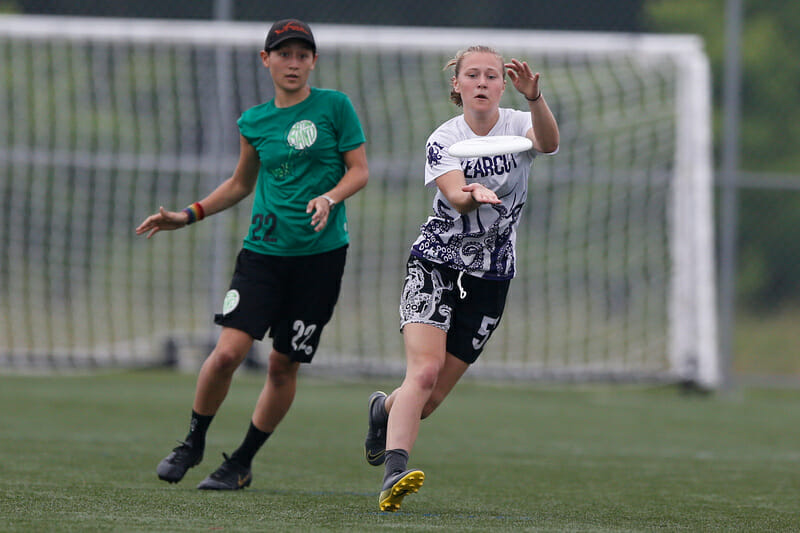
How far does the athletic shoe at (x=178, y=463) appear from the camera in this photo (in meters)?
5.55

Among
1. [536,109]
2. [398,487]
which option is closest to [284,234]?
[536,109]

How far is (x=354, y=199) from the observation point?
45.4 ft

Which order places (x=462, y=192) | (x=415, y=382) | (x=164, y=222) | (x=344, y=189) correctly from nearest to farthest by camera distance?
1. (x=462, y=192)
2. (x=415, y=382)
3. (x=344, y=189)
4. (x=164, y=222)

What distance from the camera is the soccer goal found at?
1313 cm

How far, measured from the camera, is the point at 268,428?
5.88m

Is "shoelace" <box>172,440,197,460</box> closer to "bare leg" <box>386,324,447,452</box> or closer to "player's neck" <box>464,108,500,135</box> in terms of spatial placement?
"bare leg" <box>386,324,447,452</box>

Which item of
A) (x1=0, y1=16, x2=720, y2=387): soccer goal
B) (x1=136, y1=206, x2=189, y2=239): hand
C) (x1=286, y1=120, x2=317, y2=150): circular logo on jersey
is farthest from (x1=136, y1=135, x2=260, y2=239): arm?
(x1=0, y1=16, x2=720, y2=387): soccer goal

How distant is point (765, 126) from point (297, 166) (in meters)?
14.9

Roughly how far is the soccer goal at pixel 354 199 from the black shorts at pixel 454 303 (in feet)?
24.8

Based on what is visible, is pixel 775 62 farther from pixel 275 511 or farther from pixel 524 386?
pixel 275 511

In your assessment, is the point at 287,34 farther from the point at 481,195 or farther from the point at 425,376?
the point at 425,376

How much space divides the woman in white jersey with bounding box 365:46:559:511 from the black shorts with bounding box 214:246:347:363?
0.60 m

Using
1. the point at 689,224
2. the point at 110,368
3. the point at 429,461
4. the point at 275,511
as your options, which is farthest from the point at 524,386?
the point at 275,511

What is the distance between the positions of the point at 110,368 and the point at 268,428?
24.6ft
